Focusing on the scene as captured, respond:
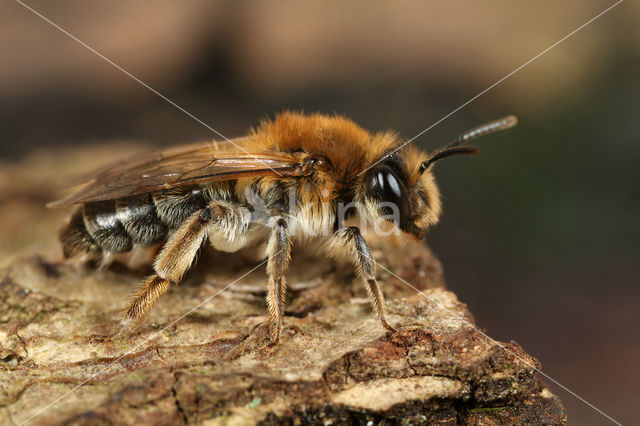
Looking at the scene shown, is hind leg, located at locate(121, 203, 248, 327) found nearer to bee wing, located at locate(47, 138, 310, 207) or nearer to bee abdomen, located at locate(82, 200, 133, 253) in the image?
bee wing, located at locate(47, 138, 310, 207)

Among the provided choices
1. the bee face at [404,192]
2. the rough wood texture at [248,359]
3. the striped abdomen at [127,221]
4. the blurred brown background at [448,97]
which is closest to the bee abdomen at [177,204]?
the striped abdomen at [127,221]

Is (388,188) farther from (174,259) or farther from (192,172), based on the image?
(174,259)

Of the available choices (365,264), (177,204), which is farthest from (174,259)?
(365,264)

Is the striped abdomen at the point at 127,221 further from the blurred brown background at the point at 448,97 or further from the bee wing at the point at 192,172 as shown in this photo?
the blurred brown background at the point at 448,97

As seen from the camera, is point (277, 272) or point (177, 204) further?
point (177, 204)

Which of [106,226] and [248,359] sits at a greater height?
[106,226]

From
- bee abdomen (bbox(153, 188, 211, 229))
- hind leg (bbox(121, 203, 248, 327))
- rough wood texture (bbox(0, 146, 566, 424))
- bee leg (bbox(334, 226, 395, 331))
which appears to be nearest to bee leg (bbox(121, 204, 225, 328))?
hind leg (bbox(121, 203, 248, 327))

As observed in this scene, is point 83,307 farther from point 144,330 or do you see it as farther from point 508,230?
point 508,230

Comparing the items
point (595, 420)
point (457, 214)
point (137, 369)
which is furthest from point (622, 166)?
point (137, 369)
